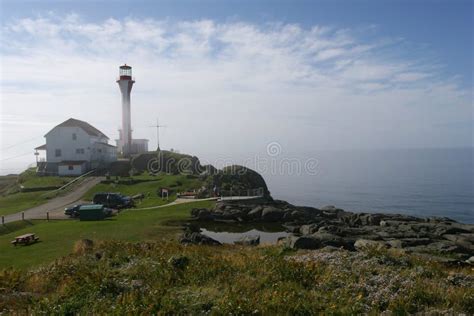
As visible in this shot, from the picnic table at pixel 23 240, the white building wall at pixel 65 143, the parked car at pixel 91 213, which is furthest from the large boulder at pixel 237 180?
the picnic table at pixel 23 240

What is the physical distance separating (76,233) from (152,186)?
2574 centimetres

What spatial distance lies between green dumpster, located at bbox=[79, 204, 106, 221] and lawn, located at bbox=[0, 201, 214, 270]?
126cm

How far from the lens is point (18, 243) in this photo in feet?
78.8

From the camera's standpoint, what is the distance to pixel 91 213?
34406mm

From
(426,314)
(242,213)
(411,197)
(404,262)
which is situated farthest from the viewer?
(411,197)

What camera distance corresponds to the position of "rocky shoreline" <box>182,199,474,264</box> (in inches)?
935

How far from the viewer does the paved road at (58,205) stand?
36.7m

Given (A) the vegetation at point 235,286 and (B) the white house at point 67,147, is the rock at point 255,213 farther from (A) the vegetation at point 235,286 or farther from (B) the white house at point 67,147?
(B) the white house at point 67,147

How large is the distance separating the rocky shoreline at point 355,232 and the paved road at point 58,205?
43.9ft

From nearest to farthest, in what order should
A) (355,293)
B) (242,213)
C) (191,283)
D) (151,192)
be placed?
1. (355,293)
2. (191,283)
3. (242,213)
4. (151,192)

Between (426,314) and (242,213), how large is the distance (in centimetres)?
2883

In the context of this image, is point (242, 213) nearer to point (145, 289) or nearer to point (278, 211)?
point (278, 211)

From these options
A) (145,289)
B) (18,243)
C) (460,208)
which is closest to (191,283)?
(145,289)

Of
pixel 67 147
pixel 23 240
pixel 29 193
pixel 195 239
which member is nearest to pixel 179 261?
pixel 195 239
